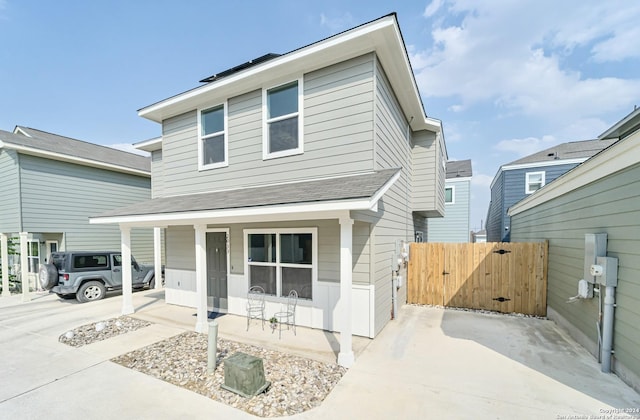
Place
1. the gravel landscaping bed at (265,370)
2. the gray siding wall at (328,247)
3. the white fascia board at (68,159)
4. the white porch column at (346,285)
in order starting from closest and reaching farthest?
the gravel landscaping bed at (265,370) → the white porch column at (346,285) → the gray siding wall at (328,247) → the white fascia board at (68,159)

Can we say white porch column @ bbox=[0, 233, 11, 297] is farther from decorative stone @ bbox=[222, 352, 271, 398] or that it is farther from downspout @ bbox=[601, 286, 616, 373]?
downspout @ bbox=[601, 286, 616, 373]

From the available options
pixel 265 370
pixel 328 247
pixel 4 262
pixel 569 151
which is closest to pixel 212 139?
pixel 328 247

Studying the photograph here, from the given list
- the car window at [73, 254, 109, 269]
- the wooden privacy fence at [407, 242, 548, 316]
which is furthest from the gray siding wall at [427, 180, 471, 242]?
the car window at [73, 254, 109, 269]

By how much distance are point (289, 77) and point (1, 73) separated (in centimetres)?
1247

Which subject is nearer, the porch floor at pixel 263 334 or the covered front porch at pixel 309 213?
the covered front porch at pixel 309 213

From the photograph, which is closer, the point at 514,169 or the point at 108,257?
the point at 108,257

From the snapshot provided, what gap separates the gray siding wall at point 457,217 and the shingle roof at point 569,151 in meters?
2.61

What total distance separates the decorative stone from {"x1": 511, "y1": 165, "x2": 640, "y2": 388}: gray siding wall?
4424mm

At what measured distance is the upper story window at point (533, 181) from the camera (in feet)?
41.7

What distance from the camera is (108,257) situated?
822 centimetres

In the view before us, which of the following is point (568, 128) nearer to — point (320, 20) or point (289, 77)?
point (320, 20)

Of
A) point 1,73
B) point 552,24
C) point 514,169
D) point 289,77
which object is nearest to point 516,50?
point 552,24

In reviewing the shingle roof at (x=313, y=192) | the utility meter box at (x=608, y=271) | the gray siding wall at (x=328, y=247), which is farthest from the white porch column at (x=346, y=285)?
the utility meter box at (x=608, y=271)

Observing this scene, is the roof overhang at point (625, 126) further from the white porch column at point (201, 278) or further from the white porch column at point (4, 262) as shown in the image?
the white porch column at point (4, 262)
